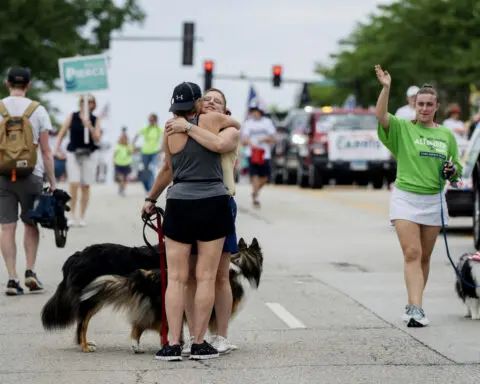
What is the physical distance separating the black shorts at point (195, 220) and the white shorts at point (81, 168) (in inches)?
454

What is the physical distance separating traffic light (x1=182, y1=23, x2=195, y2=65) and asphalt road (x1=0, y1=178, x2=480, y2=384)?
98.5 ft

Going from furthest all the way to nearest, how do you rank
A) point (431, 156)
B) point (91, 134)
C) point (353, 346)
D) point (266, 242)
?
1. point (91, 134)
2. point (266, 242)
3. point (431, 156)
4. point (353, 346)

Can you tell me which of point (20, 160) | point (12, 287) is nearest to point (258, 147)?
point (12, 287)

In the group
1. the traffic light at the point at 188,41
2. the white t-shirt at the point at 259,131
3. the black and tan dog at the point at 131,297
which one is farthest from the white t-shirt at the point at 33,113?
the traffic light at the point at 188,41

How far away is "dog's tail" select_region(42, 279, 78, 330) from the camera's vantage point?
9.06 m

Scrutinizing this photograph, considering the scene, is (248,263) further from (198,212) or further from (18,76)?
(18,76)

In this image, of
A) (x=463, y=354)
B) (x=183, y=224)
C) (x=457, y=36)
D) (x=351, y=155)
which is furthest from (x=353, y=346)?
A: (x=457, y=36)

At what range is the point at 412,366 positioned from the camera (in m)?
8.65

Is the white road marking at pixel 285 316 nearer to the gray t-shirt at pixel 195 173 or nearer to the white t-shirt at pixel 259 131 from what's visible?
the gray t-shirt at pixel 195 173

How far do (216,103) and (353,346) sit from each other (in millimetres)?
1914

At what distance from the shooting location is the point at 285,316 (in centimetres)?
1123

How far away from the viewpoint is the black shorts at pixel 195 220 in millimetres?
8641

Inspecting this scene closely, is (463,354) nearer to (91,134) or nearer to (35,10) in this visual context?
(91,134)

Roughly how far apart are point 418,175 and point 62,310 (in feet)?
10.1
